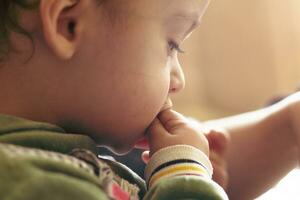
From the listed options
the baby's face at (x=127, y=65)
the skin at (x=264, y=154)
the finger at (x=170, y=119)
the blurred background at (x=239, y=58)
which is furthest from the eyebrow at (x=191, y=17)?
the blurred background at (x=239, y=58)

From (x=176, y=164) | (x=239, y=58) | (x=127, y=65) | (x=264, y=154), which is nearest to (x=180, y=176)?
(x=176, y=164)

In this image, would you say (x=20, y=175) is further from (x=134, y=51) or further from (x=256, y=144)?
(x=256, y=144)

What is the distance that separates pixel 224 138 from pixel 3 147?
36 centimetres

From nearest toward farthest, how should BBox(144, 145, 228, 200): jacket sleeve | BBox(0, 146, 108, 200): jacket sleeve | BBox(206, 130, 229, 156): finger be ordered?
BBox(0, 146, 108, 200): jacket sleeve → BBox(144, 145, 228, 200): jacket sleeve → BBox(206, 130, 229, 156): finger

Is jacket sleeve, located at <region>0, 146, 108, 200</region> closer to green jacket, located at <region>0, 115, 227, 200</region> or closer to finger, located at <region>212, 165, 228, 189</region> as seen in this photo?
green jacket, located at <region>0, 115, 227, 200</region>

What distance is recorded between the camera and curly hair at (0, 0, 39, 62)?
0.58 m

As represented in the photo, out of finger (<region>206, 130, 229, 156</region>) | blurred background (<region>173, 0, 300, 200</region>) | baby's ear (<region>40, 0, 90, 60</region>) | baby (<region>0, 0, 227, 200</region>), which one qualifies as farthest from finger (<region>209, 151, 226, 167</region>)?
blurred background (<region>173, 0, 300, 200</region>)

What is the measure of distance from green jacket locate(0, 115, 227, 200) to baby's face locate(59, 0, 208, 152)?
0.04m

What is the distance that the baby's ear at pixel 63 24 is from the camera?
0.60 m

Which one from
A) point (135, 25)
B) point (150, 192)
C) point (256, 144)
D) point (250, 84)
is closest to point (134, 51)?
point (135, 25)

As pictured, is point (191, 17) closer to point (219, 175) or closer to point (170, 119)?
point (170, 119)

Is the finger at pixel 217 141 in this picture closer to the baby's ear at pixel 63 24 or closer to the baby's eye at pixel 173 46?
the baby's eye at pixel 173 46

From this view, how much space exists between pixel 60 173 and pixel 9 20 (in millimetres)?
183

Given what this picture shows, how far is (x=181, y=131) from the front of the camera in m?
0.69
